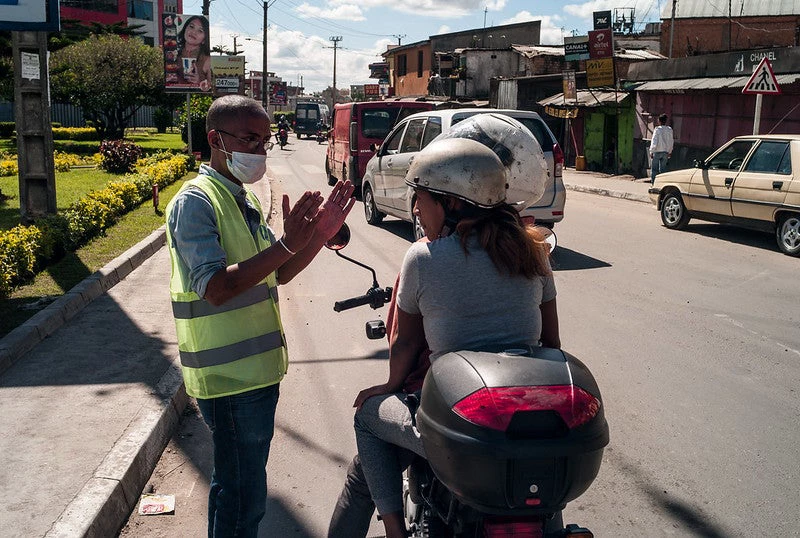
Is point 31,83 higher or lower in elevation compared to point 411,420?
higher

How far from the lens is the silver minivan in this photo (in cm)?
1010

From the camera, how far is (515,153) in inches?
127

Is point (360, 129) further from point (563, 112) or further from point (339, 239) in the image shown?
point (339, 239)

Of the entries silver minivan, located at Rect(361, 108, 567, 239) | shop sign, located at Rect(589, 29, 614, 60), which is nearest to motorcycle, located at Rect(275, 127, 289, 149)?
shop sign, located at Rect(589, 29, 614, 60)

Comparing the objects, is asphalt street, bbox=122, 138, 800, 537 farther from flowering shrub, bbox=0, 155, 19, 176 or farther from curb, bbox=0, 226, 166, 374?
flowering shrub, bbox=0, 155, 19, 176

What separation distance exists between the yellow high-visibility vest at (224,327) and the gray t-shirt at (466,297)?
58 cm

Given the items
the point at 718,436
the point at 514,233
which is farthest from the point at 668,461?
the point at 514,233

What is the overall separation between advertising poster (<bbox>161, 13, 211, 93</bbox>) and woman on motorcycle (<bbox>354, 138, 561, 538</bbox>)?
88.4ft

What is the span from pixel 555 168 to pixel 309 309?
3974 mm

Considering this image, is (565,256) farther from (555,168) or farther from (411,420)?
(411,420)

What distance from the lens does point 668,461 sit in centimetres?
430

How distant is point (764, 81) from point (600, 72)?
1098 cm

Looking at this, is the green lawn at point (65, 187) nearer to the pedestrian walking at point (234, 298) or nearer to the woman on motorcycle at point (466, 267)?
the pedestrian walking at point (234, 298)

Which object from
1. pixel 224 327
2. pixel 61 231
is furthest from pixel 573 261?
pixel 224 327
